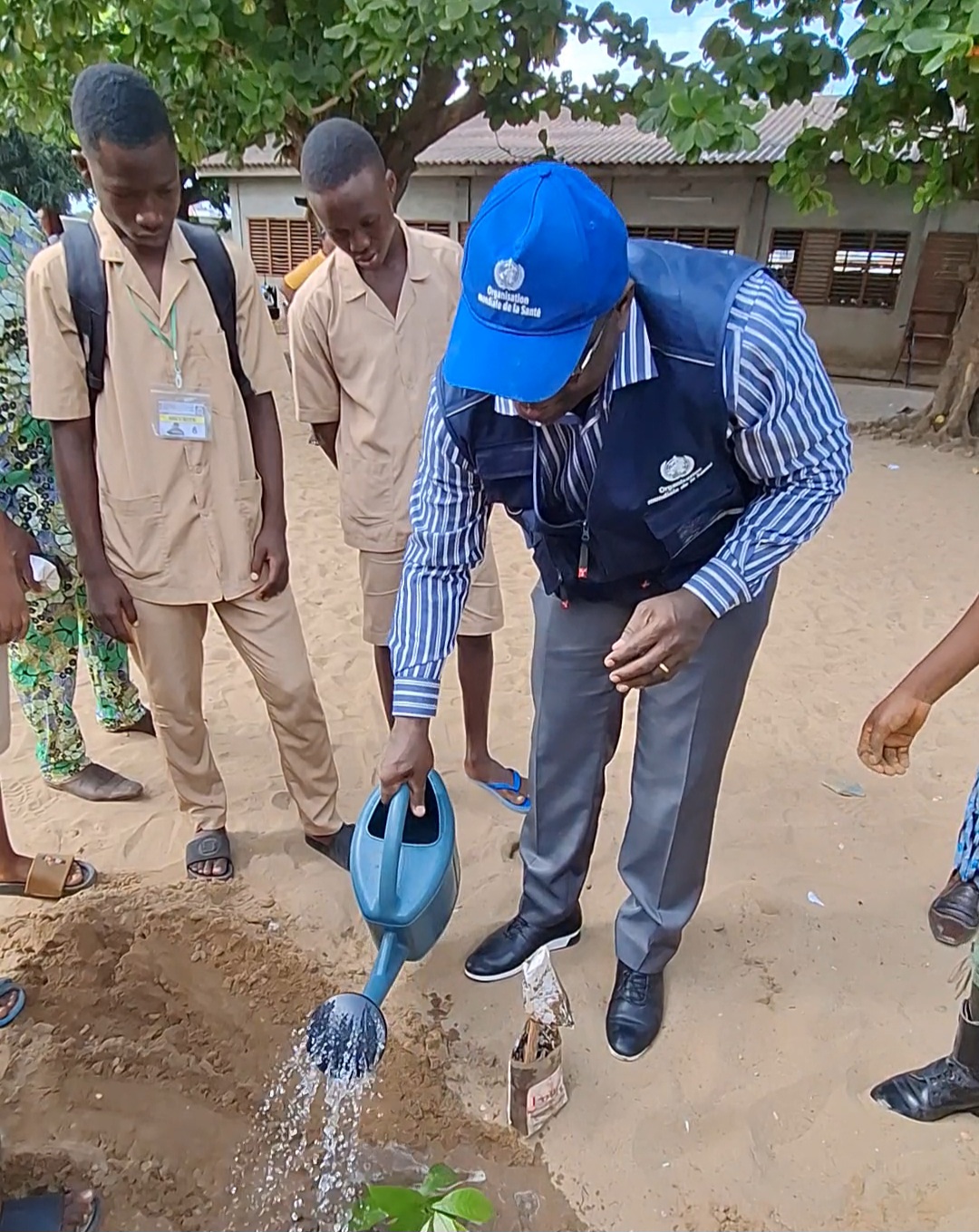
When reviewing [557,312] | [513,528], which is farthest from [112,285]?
[513,528]

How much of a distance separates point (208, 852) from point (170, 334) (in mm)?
1351

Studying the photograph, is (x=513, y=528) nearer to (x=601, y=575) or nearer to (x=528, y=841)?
(x=528, y=841)

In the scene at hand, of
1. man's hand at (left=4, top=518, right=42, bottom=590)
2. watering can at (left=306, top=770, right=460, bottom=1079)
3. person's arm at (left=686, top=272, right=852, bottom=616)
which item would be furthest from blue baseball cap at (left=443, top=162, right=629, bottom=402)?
man's hand at (left=4, top=518, right=42, bottom=590)

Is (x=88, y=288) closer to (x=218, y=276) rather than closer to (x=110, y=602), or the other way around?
(x=218, y=276)

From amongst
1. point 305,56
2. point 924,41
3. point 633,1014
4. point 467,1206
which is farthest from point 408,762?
point 305,56

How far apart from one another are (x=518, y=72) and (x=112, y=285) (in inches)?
167

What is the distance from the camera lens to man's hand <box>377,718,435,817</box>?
1.54 meters

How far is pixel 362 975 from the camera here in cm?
211

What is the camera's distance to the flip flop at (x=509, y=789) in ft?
8.79

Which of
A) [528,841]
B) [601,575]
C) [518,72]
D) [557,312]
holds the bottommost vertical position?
[528,841]

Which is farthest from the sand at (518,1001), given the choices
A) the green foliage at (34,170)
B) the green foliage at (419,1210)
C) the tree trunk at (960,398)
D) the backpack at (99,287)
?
the green foliage at (34,170)

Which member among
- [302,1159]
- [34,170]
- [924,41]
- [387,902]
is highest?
[34,170]

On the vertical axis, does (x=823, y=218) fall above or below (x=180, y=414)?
above

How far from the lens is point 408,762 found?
1555 millimetres
